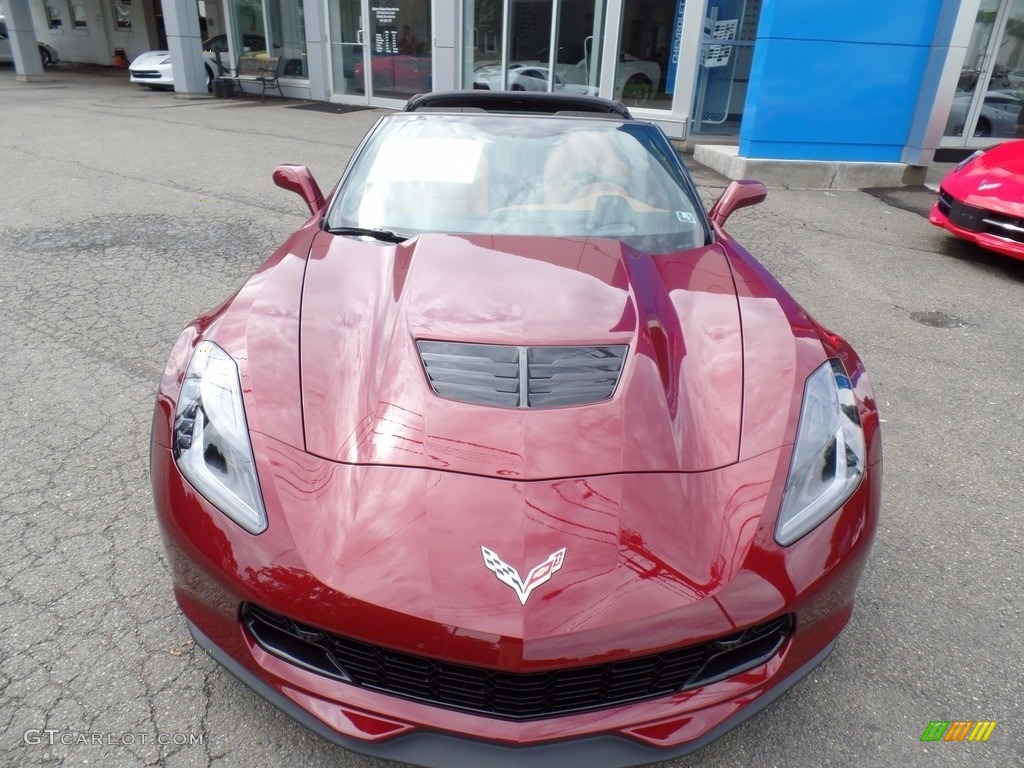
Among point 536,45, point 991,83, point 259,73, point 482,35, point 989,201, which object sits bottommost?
point 259,73

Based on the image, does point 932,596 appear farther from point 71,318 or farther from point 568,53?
point 568,53

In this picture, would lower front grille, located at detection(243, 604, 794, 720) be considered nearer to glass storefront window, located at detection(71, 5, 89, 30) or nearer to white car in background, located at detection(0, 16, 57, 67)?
white car in background, located at detection(0, 16, 57, 67)

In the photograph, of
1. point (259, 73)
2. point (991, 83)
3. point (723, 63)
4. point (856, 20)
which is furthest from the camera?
point (259, 73)

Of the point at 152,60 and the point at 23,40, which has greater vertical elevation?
the point at 23,40

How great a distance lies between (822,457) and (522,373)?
784mm

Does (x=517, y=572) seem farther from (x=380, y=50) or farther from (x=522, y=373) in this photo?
(x=380, y=50)

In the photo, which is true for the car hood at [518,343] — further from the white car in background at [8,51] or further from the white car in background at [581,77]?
the white car in background at [8,51]

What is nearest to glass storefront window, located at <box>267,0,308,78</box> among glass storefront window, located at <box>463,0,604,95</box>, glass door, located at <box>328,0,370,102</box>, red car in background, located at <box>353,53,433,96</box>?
glass door, located at <box>328,0,370,102</box>

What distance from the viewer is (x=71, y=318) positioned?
426 cm

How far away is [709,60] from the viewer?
1122 centimetres

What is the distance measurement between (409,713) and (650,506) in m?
0.67

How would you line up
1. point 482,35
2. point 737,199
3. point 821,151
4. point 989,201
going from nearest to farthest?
point 737,199 < point 989,201 < point 821,151 < point 482,35

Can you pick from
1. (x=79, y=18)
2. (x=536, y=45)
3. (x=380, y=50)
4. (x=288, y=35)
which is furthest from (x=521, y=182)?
(x=79, y=18)
